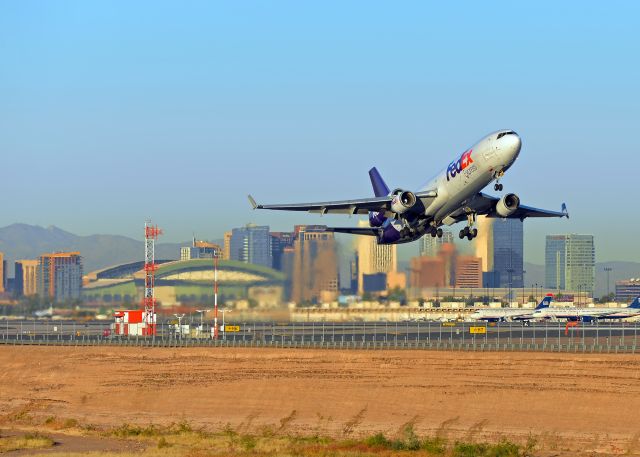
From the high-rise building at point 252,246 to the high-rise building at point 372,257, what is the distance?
356 inches

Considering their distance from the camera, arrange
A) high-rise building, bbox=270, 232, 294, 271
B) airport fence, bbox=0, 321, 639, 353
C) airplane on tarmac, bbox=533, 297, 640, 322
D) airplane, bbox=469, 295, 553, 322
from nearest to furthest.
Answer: airport fence, bbox=0, 321, 639, 353, high-rise building, bbox=270, 232, 294, 271, airplane, bbox=469, 295, 553, 322, airplane on tarmac, bbox=533, 297, 640, 322

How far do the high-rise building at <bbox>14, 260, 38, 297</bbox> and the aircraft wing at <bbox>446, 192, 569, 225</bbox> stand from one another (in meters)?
75.9

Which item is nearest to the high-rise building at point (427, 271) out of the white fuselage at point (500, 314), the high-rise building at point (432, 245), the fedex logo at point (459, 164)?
the high-rise building at point (432, 245)

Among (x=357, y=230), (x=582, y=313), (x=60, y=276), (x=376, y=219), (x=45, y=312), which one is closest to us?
(x=376, y=219)

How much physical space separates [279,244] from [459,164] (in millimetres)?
50598

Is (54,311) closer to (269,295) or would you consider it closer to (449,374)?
(269,295)

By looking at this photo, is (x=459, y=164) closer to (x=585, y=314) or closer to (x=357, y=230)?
(x=357, y=230)

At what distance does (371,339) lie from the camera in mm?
120938

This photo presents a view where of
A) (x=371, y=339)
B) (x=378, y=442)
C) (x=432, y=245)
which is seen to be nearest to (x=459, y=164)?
(x=378, y=442)

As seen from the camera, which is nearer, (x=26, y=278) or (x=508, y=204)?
(x=508, y=204)

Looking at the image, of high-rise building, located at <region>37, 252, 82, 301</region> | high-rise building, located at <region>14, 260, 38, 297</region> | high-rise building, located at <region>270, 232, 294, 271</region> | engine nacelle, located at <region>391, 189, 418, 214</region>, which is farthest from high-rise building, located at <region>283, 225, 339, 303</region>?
high-rise building, located at <region>14, 260, 38, 297</region>

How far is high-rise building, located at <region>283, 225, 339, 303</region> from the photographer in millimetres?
104375

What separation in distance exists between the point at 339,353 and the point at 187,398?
44.2 ft

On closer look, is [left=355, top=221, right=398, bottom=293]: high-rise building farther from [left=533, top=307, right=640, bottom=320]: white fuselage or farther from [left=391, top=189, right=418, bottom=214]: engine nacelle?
[left=533, top=307, right=640, bottom=320]: white fuselage
